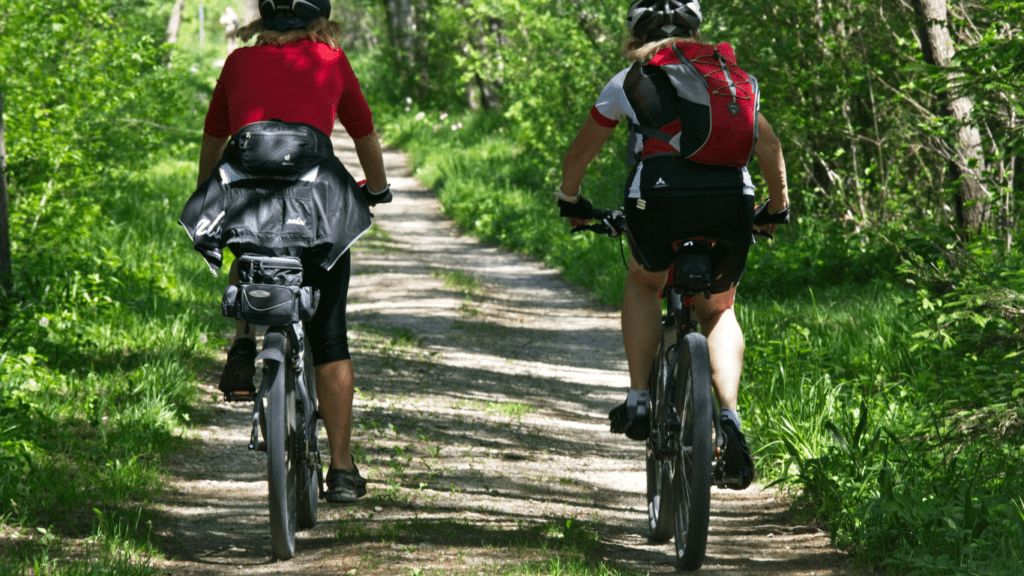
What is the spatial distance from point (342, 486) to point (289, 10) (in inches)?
68.8

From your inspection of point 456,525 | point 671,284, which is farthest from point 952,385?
point 456,525

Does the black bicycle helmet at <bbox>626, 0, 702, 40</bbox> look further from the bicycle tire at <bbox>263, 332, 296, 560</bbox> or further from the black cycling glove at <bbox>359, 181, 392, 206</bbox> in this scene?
the bicycle tire at <bbox>263, 332, 296, 560</bbox>

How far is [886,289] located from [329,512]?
521cm

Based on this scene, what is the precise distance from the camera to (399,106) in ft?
89.1

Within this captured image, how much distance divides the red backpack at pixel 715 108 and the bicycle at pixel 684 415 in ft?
1.00

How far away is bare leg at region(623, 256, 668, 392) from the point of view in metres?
3.76

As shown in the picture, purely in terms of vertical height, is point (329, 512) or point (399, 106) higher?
point (399, 106)

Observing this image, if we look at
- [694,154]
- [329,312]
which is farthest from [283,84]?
[694,154]

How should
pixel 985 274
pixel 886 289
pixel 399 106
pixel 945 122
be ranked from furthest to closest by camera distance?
pixel 399 106, pixel 886 289, pixel 945 122, pixel 985 274

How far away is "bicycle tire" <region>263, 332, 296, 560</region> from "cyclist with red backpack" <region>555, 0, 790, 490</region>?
1288 mm

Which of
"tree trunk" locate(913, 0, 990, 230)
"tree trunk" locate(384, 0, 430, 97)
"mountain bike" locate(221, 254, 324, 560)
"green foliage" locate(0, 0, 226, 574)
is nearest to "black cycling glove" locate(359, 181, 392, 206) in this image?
"mountain bike" locate(221, 254, 324, 560)

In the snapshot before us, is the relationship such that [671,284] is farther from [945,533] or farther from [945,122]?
[945,122]

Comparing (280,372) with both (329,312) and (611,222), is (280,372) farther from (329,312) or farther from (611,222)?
(611,222)

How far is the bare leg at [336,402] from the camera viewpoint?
3.72m
